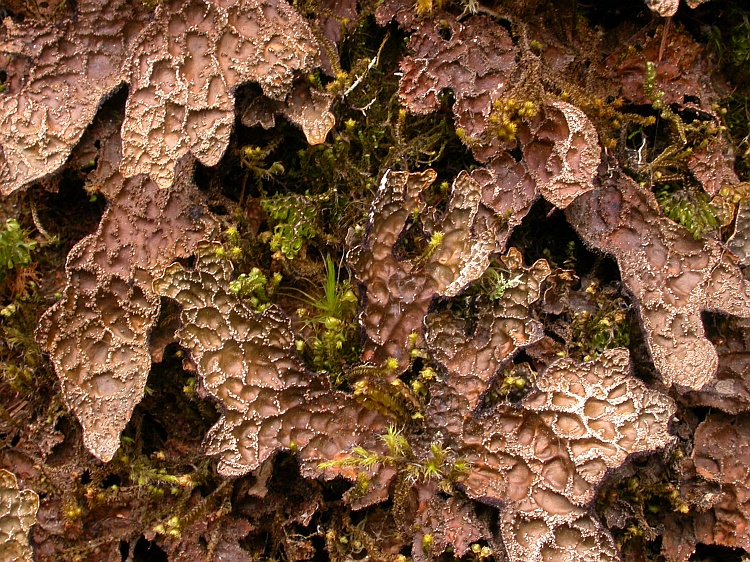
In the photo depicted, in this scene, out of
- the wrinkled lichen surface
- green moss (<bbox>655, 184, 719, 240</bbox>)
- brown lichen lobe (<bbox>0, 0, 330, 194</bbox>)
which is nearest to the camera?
the wrinkled lichen surface

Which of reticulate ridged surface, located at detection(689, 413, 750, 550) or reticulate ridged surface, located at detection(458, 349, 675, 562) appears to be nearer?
reticulate ridged surface, located at detection(458, 349, 675, 562)

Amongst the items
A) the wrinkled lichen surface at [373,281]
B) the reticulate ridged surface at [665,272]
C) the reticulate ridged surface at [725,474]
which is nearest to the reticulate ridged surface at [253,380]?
the wrinkled lichen surface at [373,281]

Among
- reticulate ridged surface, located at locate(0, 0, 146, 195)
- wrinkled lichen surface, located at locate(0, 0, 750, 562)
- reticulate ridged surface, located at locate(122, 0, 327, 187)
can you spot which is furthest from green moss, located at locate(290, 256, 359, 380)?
reticulate ridged surface, located at locate(0, 0, 146, 195)

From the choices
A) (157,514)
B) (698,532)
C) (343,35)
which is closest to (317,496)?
(157,514)

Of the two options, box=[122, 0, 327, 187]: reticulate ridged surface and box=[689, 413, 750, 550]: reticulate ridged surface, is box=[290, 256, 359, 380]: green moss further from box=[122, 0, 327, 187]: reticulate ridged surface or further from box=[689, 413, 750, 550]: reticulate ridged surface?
box=[689, 413, 750, 550]: reticulate ridged surface

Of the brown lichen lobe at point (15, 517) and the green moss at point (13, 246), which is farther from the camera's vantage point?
the green moss at point (13, 246)

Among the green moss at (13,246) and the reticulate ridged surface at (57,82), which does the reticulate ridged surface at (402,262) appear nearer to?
the reticulate ridged surface at (57,82)

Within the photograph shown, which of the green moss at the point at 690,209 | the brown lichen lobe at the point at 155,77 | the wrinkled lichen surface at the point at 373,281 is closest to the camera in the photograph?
the wrinkled lichen surface at the point at 373,281

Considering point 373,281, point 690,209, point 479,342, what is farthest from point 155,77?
point 690,209
